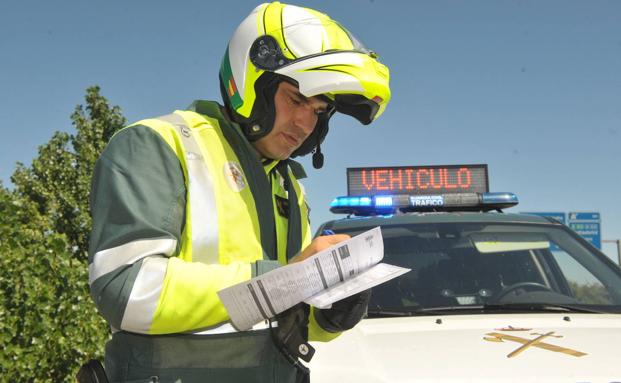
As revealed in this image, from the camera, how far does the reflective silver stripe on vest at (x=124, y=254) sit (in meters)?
1.49

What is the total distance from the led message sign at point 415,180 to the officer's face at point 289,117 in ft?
8.80

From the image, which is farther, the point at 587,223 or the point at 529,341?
the point at 587,223

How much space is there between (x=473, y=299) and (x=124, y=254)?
6.57 feet

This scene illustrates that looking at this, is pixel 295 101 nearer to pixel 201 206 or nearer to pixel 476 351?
pixel 201 206

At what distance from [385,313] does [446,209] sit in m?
1.73

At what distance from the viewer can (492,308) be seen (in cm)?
290

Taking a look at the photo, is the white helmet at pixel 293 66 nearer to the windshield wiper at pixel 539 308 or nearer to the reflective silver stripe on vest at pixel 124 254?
the reflective silver stripe on vest at pixel 124 254

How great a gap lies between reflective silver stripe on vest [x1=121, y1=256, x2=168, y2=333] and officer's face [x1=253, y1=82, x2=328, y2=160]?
69 centimetres

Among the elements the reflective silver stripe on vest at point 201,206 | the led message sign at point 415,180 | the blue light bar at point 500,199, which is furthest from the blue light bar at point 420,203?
the reflective silver stripe on vest at point 201,206

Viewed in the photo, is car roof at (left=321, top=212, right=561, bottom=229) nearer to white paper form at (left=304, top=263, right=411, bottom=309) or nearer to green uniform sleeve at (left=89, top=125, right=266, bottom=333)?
white paper form at (left=304, top=263, right=411, bottom=309)

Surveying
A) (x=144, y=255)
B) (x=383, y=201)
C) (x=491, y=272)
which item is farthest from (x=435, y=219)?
(x=144, y=255)

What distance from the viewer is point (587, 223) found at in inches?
988

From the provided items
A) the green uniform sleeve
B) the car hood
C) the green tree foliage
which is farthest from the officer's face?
the green tree foliage

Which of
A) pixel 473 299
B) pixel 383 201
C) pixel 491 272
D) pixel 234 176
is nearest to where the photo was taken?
pixel 234 176
